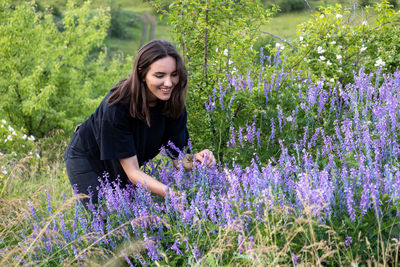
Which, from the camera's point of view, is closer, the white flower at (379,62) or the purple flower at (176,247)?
the purple flower at (176,247)

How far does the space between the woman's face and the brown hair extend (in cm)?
3

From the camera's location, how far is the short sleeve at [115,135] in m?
2.78

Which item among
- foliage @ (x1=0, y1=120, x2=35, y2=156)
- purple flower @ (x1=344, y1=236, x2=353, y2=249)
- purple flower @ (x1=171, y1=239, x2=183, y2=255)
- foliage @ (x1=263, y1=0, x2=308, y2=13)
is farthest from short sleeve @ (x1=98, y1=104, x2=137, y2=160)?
foliage @ (x1=263, y1=0, x2=308, y2=13)

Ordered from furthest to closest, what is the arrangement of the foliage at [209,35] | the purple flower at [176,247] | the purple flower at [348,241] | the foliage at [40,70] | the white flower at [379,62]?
the foliage at [40,70]
the white flower at [379,62]
the foliage at [209,35]
the purple flower at [176,247]
the purple flower at [348,241]

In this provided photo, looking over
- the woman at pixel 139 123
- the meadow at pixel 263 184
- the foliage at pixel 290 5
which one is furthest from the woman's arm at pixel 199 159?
the foliage at pixel 290 5

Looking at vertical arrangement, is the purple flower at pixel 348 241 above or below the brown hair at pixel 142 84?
below

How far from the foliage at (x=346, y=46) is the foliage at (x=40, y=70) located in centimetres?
489

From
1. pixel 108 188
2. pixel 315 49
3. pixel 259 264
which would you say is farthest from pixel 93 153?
pixel 315 49

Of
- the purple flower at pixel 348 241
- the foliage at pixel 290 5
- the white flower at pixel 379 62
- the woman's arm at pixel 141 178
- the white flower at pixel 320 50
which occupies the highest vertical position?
the foliage at pixel 290 5

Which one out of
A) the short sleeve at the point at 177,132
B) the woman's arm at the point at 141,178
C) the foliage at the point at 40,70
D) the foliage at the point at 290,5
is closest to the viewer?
the woman's arm at the point at 141,178

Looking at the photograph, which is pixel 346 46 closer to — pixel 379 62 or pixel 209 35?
pixel 379 62

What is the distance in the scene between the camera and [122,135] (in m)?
2.79

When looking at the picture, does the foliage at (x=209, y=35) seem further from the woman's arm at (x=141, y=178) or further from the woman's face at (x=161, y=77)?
the woman's arm at (x=141, y=178)

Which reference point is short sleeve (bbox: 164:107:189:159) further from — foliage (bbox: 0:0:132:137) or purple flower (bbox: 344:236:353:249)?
foliage (bbox: 0:0:132:137)
